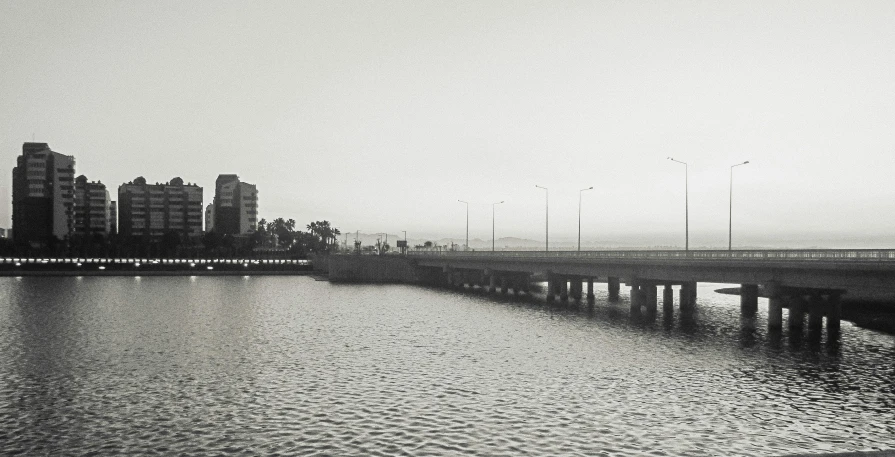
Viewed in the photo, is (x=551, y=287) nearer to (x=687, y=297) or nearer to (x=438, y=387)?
(x=687, y=297)

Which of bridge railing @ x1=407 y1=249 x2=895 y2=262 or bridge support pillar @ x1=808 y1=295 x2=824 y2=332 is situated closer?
bridge railing @ x1=407 y1=249 x2=895 y2=262

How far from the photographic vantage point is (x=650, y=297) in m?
76.6

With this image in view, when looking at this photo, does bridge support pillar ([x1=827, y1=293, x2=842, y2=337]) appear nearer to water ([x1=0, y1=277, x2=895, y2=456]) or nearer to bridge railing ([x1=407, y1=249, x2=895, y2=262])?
water ([x1=0, y1=277, x2=895, y2=456])

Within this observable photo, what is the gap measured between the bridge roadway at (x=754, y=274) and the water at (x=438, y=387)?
399 cm

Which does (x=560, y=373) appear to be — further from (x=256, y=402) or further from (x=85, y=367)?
(x=85, y=367)

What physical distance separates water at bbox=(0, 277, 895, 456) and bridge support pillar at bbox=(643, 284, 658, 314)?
827cm

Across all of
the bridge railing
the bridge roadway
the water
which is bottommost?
the water

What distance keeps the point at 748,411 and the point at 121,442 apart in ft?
84.5

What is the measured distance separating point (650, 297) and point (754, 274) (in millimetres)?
18583

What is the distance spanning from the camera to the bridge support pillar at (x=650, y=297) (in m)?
75.1

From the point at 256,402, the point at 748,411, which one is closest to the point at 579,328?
the point at 748,411

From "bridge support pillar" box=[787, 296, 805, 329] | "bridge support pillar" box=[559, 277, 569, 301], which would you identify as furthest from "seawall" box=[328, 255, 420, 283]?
"bridge support pillar" box=[787, 296, 805, 329]

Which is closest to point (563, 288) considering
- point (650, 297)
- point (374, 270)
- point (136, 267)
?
point (650, 297)

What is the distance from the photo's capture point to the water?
2605cm
